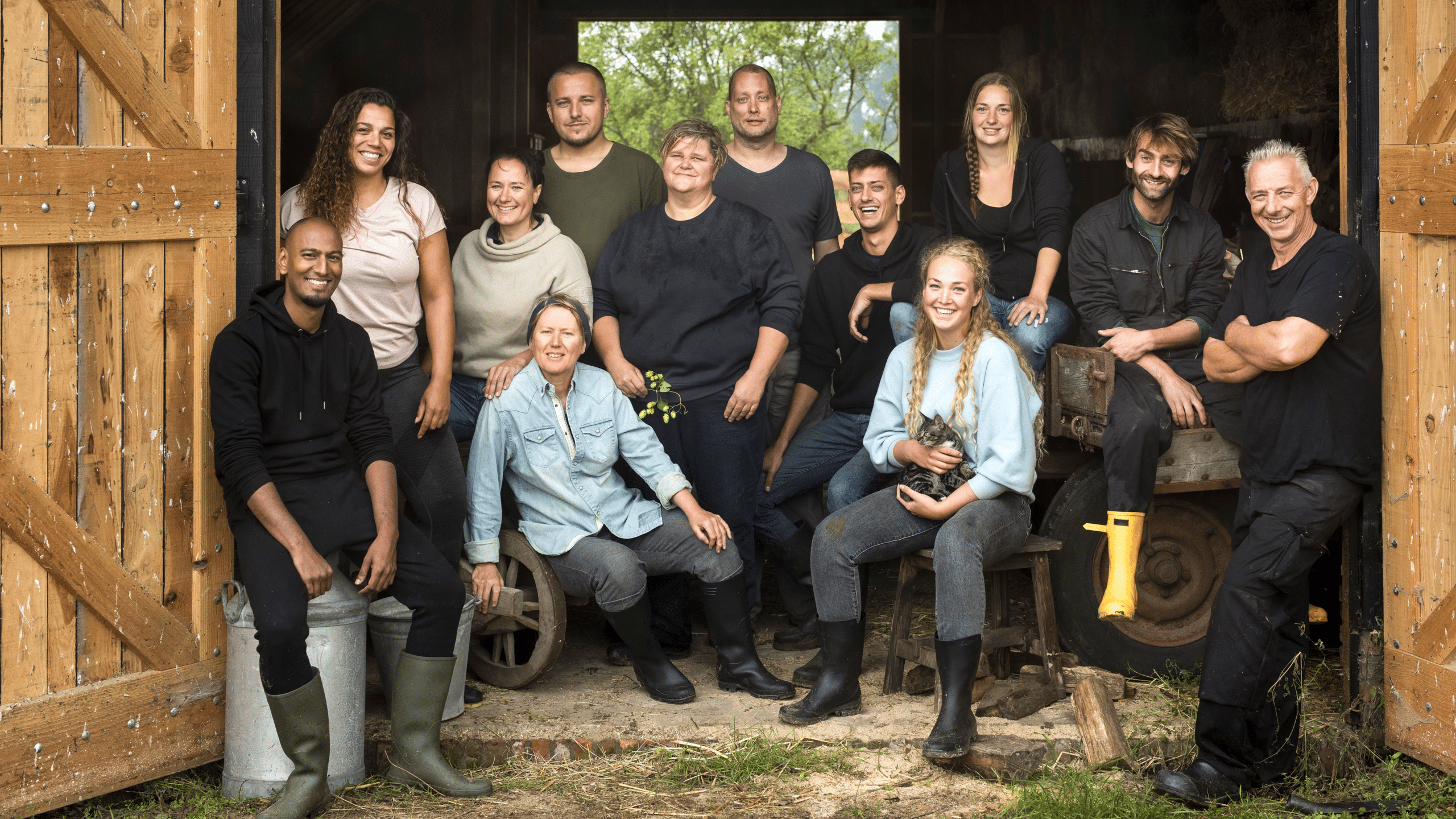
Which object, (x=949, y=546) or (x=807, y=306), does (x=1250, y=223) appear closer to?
(x=807, y=306)

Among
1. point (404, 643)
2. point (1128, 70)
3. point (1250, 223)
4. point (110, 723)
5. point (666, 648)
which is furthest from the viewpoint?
point (1128, 70)

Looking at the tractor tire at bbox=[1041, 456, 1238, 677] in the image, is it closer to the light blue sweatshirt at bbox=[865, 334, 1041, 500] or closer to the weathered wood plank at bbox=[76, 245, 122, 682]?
the light blue sweatshirt at bbox=[865, 334, 1041, 500]

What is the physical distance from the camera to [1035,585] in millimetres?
4379

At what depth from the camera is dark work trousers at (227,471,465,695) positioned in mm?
3467

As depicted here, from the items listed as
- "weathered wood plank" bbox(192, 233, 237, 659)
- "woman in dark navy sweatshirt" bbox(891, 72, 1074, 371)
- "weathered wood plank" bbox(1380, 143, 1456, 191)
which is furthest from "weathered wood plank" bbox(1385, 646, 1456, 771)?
"weathered wood plank" bbox(192, 233, 237, 659)

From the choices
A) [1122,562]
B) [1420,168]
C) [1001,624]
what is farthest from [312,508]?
[1420,168]

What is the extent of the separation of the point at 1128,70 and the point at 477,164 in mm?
4177

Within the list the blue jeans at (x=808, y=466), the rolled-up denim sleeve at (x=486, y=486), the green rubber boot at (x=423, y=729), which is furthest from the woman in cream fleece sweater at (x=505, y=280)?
the green rubber boot at (x=423, y=729)

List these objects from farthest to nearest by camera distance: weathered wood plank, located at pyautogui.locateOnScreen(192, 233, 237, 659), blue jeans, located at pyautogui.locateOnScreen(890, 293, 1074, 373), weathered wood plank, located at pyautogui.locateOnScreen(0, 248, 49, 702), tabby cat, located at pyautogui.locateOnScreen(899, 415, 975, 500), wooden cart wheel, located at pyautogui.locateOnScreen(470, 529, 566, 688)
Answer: blue jeans, located at pyautogui.locateOnScreen(890, 293, 1074, 373) < wooden cart wheel, located at pyautogui.locateOnScreen(470, 529, 566, 688) < tabby cat, located at pyautogui.locateOnScreen(899, 415, 975, 500) < weathered wood plank, located at pyautogui.locateOnScreen(192, 233, 237, 659) < weathered wood plank, located at pyautogui.locateOnScreen(0, 248, 49, 702)

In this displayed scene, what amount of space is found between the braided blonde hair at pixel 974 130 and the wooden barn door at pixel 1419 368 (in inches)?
55.5

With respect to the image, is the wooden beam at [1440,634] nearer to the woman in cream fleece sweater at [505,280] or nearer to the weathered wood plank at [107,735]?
the woman in cream fleece sweater at [505,280]

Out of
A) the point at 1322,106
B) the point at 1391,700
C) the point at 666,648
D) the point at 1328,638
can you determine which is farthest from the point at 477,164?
the point at 1391,700

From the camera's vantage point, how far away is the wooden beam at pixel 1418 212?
11.9 ft

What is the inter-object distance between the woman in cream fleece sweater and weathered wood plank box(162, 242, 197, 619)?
112cm
